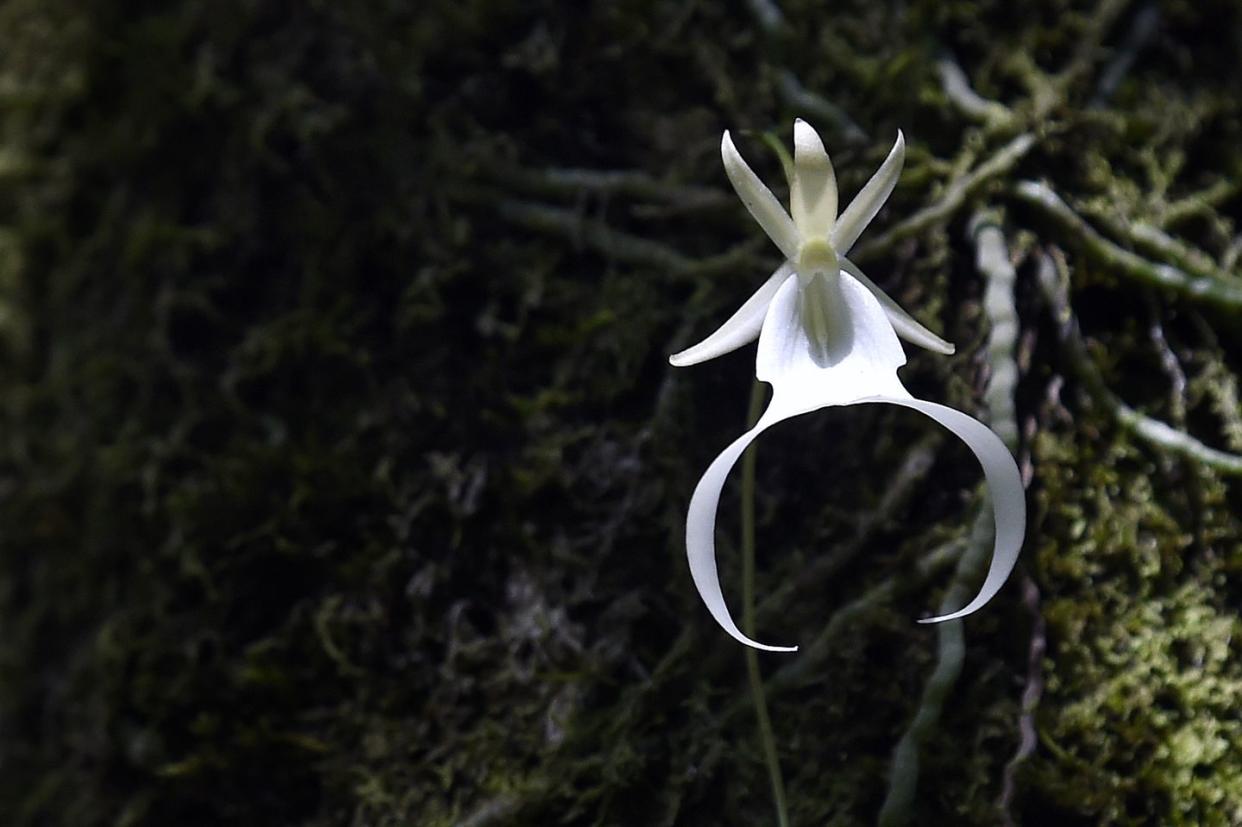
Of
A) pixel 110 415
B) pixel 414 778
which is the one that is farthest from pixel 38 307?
pixel 414 778

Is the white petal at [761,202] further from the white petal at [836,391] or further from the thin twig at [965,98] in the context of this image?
the thin twig at [965,98]

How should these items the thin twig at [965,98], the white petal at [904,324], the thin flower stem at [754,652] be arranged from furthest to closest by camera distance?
the thin twig at [965,98]
the thin flower stem at [754,652]
the white petal at [904,324]

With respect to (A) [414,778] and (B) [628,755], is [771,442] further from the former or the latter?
(A) [414,778]

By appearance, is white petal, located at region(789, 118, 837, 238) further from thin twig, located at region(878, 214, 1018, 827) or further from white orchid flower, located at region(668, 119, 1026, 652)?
thin twig, located at region(878, 214, 1018, 827)

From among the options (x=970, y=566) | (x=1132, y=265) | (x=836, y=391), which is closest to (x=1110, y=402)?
(x=1132, y=265)

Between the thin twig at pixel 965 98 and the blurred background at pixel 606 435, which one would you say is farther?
the thin twig at pixel 965 98

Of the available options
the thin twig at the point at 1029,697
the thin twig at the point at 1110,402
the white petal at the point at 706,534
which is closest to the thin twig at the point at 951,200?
the thin twig at the point at 1110,402

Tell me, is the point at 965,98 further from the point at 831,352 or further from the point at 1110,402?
the point at 831,352
